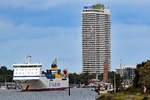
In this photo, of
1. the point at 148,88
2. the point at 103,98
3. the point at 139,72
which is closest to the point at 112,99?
the point at 103,98

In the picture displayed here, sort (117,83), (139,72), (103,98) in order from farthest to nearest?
1. (117,83)
2. (139,72)
3. (103,98)

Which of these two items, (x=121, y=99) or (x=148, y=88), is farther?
(x=148, y=88)

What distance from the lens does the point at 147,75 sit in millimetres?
131250

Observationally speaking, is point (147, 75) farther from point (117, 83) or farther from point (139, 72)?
point (117, 83)

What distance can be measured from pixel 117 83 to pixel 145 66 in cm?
3546

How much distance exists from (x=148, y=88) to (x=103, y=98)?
22.4 meters

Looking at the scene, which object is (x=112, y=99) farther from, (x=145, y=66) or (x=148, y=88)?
(x=145, y=66)

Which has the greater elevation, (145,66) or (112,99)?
(145,66)

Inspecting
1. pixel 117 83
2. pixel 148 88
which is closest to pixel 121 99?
pixel 148 88

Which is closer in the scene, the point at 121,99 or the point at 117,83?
the point at 121,99

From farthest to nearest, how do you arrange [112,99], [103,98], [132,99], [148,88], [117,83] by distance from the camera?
[117,83], [148,88], [103,98], [112,99], [132,99]

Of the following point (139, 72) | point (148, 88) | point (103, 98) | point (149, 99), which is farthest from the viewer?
point (139, 72)

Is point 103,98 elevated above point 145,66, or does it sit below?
below

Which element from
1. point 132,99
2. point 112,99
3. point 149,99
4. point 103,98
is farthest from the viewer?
point 103,98
